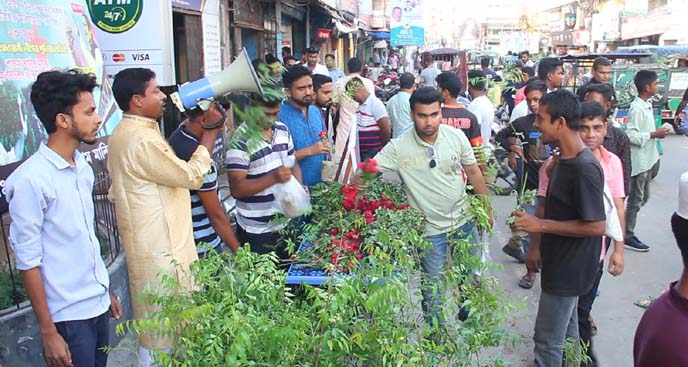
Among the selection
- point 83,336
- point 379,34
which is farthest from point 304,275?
point 379,34

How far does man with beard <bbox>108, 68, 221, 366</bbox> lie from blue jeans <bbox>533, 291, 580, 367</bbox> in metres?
1.96

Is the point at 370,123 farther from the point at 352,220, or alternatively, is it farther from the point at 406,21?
the point at 406,21

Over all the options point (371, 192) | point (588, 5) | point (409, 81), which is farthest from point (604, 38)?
point (371, 192)

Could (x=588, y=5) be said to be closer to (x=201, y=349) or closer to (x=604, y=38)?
(x=604, y=38)

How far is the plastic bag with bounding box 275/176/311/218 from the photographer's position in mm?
3570

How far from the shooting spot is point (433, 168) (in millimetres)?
3654

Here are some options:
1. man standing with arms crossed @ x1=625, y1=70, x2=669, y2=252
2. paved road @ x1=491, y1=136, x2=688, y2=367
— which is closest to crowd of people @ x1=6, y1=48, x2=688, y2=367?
paved road @ x1=491, y1=136, x2=688, y2=367

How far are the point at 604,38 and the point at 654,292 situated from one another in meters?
36.4

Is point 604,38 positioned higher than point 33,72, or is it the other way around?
point 604,38

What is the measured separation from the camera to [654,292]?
5.07 meters

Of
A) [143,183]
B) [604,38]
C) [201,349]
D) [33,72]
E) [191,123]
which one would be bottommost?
[201,349]

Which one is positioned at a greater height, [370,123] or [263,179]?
[370,123]

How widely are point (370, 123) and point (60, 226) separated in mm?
4716

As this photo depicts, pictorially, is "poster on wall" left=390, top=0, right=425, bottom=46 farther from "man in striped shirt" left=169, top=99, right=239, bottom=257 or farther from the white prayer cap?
the white prayer cap
